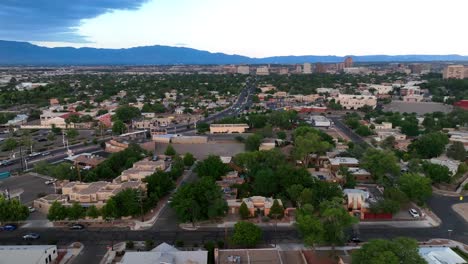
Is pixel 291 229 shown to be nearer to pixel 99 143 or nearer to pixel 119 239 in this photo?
pixel 119 239

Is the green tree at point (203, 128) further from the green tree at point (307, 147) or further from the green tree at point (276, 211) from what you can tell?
the green tree at point (276, 211)

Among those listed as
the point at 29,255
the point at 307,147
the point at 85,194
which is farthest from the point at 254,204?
the point at 29,255

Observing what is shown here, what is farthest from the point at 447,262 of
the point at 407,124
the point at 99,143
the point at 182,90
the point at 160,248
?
the point at 182,90

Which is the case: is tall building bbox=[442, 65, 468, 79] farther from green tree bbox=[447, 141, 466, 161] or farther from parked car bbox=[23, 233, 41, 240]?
parked car bbox=[23, 233, 41, 240]

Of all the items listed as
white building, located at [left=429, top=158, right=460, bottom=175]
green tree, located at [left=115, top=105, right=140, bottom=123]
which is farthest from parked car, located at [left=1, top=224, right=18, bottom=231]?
green tree, located at [left=115, top=105, right=140, bottom=123]

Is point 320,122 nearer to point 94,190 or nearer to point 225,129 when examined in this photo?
point 225,129

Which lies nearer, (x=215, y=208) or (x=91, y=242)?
(x=91, y=242)
